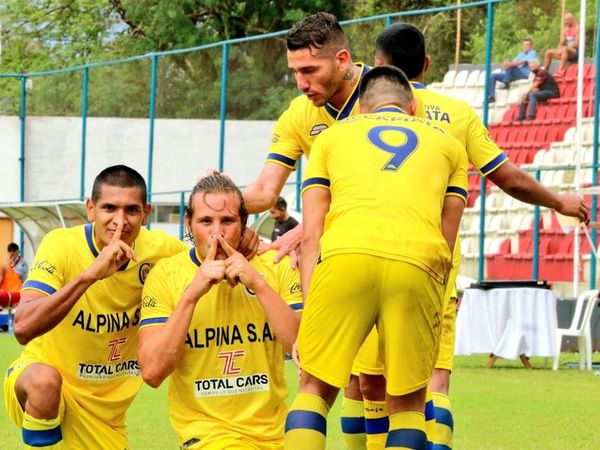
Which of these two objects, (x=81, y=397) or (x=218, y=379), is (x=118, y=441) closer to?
(x=81, y=397)

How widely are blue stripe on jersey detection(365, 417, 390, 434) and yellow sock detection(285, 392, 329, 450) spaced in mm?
1118

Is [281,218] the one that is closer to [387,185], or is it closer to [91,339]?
[91,339]

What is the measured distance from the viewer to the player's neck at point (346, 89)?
720 cm

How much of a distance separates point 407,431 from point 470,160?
1.83 m

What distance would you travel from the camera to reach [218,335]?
6.34 metres

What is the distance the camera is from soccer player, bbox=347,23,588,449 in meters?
7.18

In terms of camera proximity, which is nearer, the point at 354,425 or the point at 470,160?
the point at 470,160

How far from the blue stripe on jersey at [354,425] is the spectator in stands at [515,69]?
1443cm

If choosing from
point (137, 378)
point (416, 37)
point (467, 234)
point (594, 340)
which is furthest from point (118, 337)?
point (467, 234)

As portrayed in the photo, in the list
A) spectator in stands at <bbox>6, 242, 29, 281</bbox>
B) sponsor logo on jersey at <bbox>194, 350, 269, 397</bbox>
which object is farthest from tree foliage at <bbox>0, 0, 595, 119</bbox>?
sponsor logo on jersey at <bbox>194, 350, 269, 397</bbox>

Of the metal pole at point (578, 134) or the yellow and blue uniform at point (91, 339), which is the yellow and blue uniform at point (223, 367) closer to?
the yellow and blue uniform at point (91, 339)

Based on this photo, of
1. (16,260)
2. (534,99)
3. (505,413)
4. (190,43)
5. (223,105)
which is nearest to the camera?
(505,413)

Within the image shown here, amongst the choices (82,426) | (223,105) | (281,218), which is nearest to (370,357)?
(82,426)

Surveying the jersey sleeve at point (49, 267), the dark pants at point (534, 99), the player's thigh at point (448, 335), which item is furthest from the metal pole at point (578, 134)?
the jersey sleeve at point (49, 267)
